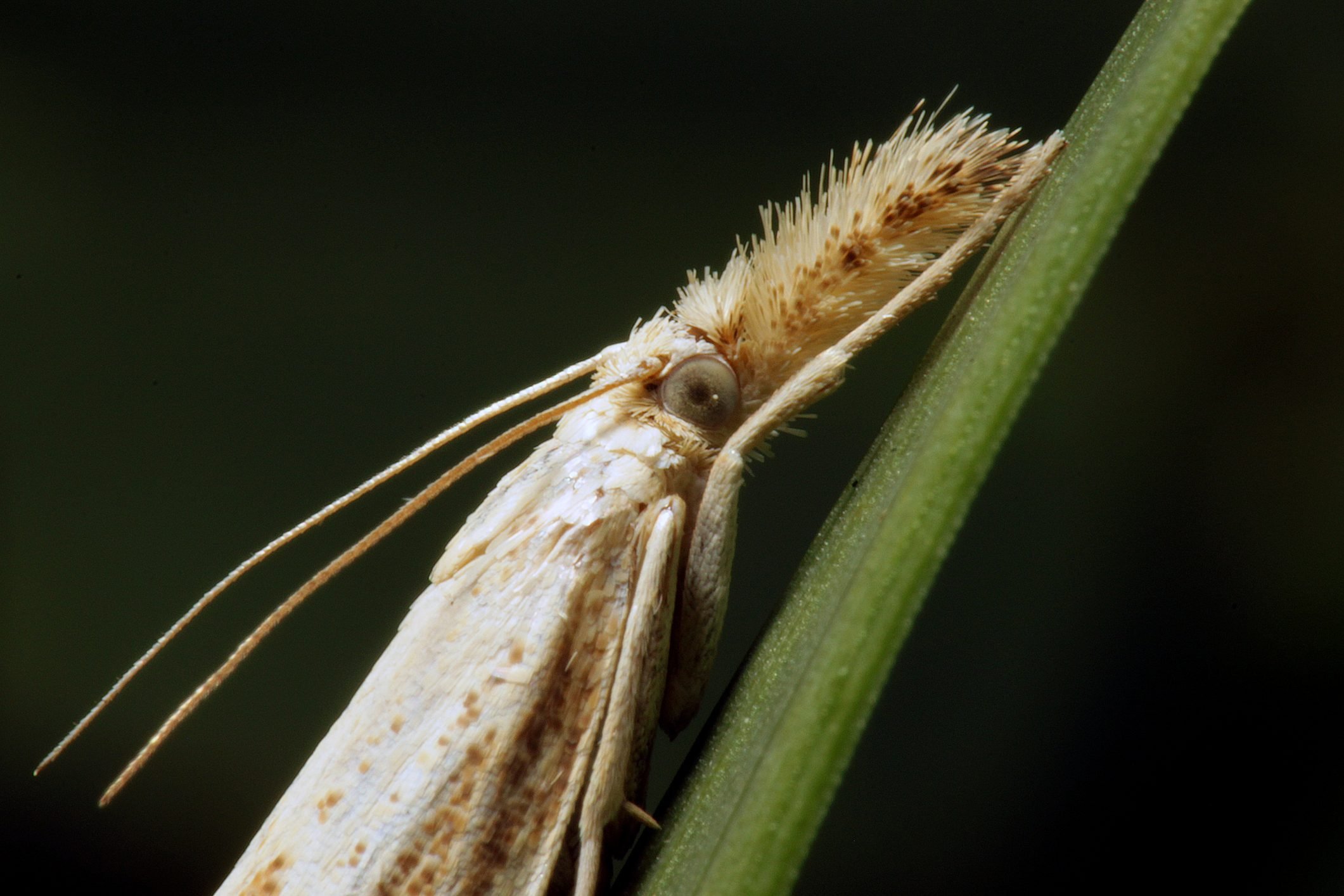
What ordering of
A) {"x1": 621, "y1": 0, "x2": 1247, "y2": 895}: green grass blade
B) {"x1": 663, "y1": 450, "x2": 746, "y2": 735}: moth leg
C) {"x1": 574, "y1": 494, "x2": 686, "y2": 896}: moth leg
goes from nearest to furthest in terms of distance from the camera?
{"x1": 621, "y1": 0, "x2": 1247, "y2": 895}: green grass blade
{"x1": 574, "y1": 494, "x2": 686, "y2": 896}: moth leg
{"x1": 663, "y1": 450, "x2": 746, "y2": 735}: moth leg

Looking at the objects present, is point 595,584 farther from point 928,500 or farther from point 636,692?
point 928,500

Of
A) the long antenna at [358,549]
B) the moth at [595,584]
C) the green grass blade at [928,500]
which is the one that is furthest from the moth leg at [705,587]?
the green grass blade at [928,500]

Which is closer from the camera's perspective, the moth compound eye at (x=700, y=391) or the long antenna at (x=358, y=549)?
the long antenna at (x=358, y=549)

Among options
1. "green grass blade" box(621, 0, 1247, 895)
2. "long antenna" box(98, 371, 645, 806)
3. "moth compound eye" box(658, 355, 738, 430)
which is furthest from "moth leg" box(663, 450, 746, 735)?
"green grass blade" box(621, 0, 1247, 895)

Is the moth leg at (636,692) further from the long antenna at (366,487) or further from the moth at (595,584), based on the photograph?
the long antenna at (366,487)

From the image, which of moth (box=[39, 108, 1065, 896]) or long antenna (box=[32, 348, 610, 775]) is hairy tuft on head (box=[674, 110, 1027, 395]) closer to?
moth (box=[39, 108, 1065, 896])

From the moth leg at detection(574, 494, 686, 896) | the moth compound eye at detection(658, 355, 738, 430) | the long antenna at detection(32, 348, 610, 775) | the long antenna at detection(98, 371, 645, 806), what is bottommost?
the moth leg at detection(574, 494, 686, 896)

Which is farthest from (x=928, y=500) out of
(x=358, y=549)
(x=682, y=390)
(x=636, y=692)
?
(x=358, y=549)
